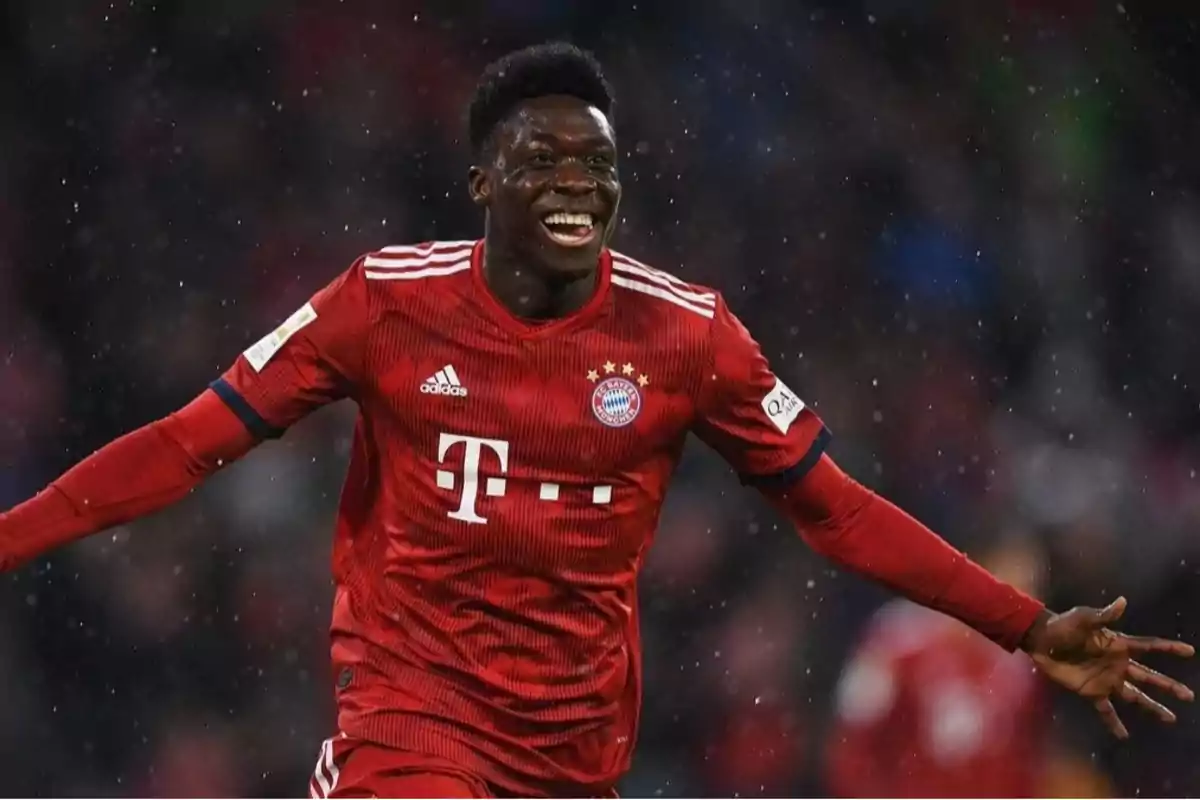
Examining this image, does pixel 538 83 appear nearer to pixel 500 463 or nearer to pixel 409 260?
pixel 409 260

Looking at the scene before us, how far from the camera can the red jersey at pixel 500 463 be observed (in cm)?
338

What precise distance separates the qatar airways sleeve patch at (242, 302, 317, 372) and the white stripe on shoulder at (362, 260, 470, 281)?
12 centimetres

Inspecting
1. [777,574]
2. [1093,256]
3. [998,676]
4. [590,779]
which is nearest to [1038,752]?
[998,676]

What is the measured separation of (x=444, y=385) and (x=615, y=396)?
30cm

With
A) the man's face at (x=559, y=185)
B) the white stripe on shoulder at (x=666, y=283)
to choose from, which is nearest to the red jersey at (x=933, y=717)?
the white stripe on shoulder at (x=666, y=283)

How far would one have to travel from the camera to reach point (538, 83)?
136 inches

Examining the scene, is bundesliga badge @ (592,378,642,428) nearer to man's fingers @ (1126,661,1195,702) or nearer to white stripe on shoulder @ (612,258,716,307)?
white stripe on shoulder @ (612,258,716,307)

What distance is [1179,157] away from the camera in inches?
274

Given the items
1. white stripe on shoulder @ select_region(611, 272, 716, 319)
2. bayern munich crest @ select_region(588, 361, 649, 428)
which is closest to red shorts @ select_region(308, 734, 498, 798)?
bayern munich crest @ select_region(588, 361, 649, 428)

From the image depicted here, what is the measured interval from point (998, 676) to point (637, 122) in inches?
88.6

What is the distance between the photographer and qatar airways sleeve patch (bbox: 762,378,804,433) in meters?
3.50

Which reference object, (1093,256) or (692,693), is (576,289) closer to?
(692,693)

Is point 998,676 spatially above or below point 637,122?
below

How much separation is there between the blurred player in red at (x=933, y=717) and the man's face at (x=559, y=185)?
297cm
